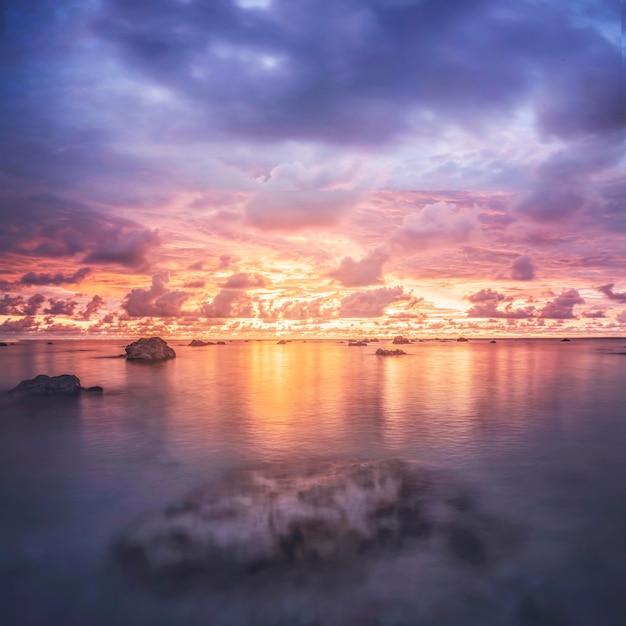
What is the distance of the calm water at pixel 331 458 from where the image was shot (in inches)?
273

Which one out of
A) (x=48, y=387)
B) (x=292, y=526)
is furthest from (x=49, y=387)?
(x=292, y=526)

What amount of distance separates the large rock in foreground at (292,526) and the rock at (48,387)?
78.1ft

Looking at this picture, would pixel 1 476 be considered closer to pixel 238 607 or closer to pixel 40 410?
pixel 238 607

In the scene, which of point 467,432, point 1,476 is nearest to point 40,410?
point 1,476

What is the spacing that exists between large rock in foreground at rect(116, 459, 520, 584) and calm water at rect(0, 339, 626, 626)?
0.48m

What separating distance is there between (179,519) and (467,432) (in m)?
13.1

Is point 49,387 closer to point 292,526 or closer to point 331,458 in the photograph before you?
point 331,458

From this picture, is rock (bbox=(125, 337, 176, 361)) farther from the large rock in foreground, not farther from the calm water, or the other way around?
the large rock in foreground

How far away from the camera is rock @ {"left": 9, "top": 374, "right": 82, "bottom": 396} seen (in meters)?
31.3

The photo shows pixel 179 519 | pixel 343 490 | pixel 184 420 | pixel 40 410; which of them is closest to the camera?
pixel 179 519

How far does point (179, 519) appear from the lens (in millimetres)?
10102

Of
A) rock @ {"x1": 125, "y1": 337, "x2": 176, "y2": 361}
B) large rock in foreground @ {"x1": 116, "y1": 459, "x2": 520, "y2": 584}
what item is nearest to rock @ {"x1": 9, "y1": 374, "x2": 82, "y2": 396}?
large rock in foreground @ {"x1": 116, "y1": 459, "x2": 520, "y2": 584}

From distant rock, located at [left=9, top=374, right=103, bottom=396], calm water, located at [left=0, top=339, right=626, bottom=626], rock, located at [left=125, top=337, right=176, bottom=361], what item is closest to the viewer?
calm water, located at [left=0, top=339, right=626, bottom=626]

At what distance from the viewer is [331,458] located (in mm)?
15141
